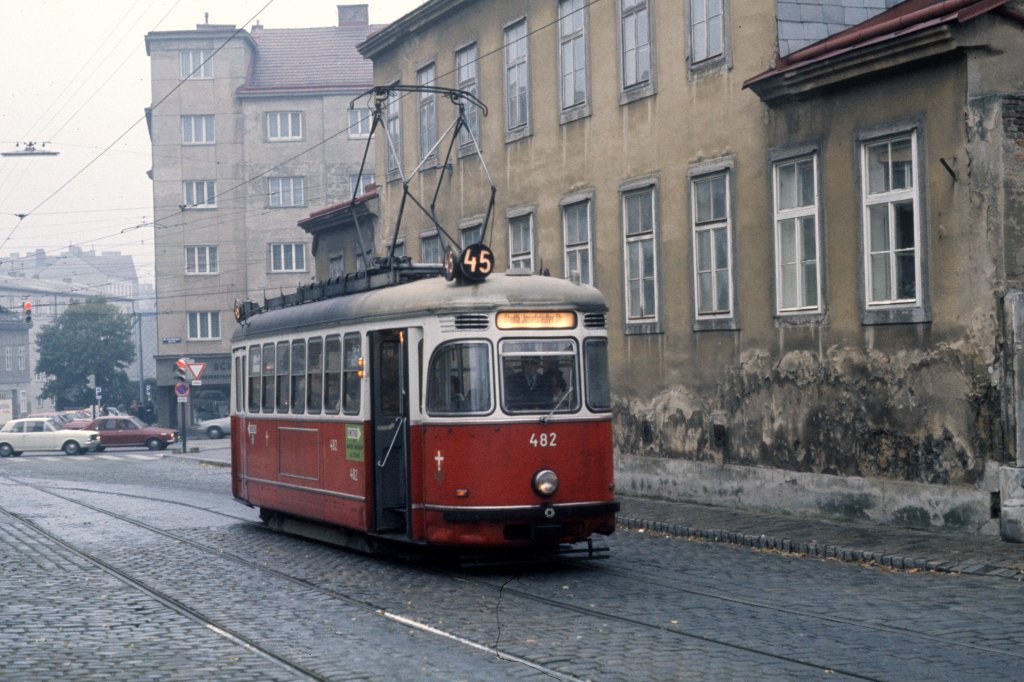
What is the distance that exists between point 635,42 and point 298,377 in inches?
341

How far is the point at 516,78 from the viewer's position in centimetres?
2659

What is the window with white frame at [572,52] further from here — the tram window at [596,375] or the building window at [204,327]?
the building window at [204,327]

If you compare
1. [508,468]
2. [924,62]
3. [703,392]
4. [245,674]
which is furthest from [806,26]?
[245,674]

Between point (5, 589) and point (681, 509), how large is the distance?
9.32m

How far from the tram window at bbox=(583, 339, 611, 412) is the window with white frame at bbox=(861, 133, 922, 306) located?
427 centimetres

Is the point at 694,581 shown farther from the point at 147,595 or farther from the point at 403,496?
the point at 147,595

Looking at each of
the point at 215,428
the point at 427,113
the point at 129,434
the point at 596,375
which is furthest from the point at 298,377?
the point at 215,428

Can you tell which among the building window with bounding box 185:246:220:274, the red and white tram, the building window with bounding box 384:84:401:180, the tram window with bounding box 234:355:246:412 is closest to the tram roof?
the red and white tram

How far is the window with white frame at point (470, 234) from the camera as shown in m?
28.6

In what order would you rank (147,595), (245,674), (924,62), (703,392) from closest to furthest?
(245,674)
(147,595)
(924,62)
(703,392)

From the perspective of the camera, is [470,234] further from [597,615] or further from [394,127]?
[597,615]

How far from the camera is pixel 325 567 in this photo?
14.7m

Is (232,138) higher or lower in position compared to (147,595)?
higher

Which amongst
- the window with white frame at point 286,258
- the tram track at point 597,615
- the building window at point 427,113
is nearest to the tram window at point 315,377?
the tram track at point 597,615
